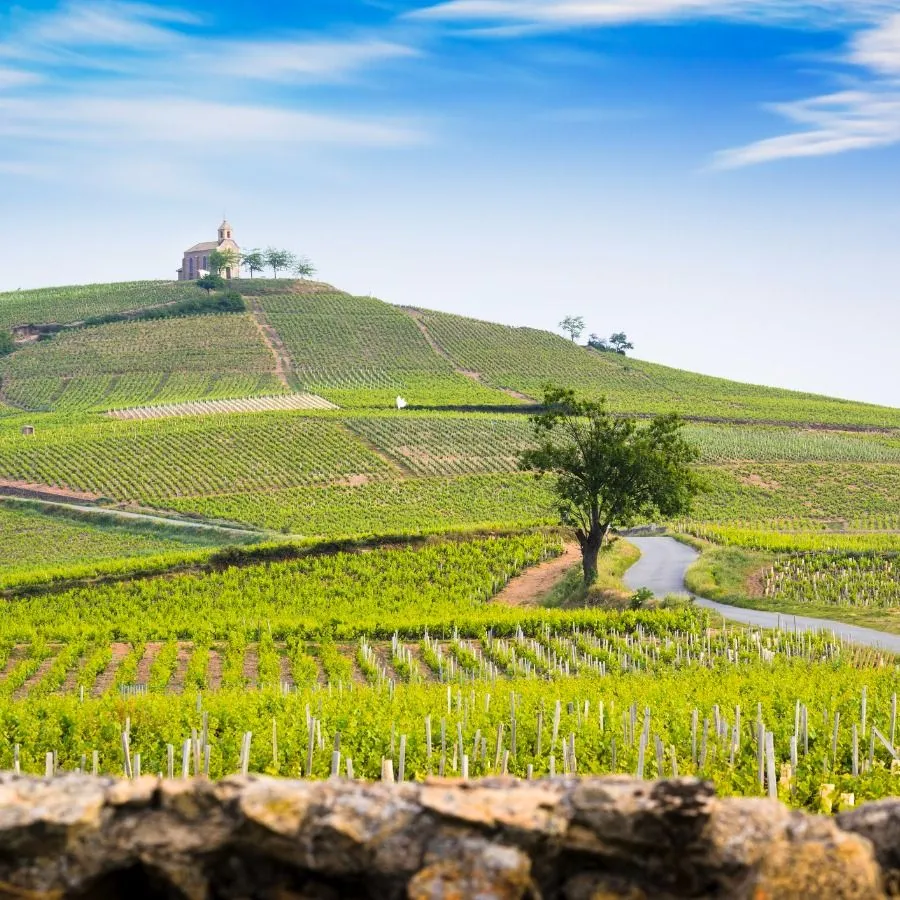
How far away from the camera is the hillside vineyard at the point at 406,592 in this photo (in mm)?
19250

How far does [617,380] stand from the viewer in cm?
14925

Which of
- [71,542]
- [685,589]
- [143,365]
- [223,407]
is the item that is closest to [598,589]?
[685,589]

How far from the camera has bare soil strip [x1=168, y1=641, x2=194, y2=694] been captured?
1212 inches

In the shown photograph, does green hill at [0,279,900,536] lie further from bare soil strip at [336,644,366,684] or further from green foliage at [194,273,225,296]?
bare soil strip at [336,644,366,684]

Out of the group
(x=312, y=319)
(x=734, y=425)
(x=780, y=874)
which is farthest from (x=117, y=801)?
(x=312, y=319)

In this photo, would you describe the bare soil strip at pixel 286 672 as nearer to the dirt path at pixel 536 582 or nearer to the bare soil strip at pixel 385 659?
the bare soil strip at pixel 385 659

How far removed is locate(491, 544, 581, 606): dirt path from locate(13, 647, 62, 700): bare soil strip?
51.9 ft

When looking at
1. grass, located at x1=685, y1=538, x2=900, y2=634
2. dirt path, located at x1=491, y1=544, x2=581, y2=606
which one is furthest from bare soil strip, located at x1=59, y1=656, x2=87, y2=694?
grass, located at x1=685, y1=538, x2=900, y2=634

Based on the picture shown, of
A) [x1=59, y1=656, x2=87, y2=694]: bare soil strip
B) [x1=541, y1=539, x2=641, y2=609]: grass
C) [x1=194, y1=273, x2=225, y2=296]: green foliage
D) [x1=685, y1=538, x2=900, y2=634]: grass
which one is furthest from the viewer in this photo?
[x1=194, y1=273, x2=225, y2=296]: green foliage

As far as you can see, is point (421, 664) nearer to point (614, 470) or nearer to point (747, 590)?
point (614, 470)

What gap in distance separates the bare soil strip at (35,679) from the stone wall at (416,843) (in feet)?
84.2

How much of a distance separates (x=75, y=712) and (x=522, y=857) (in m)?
18.5

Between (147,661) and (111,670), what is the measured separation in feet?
4.60

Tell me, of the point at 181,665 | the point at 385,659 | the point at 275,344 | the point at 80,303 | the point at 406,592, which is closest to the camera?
the point at 181,665
